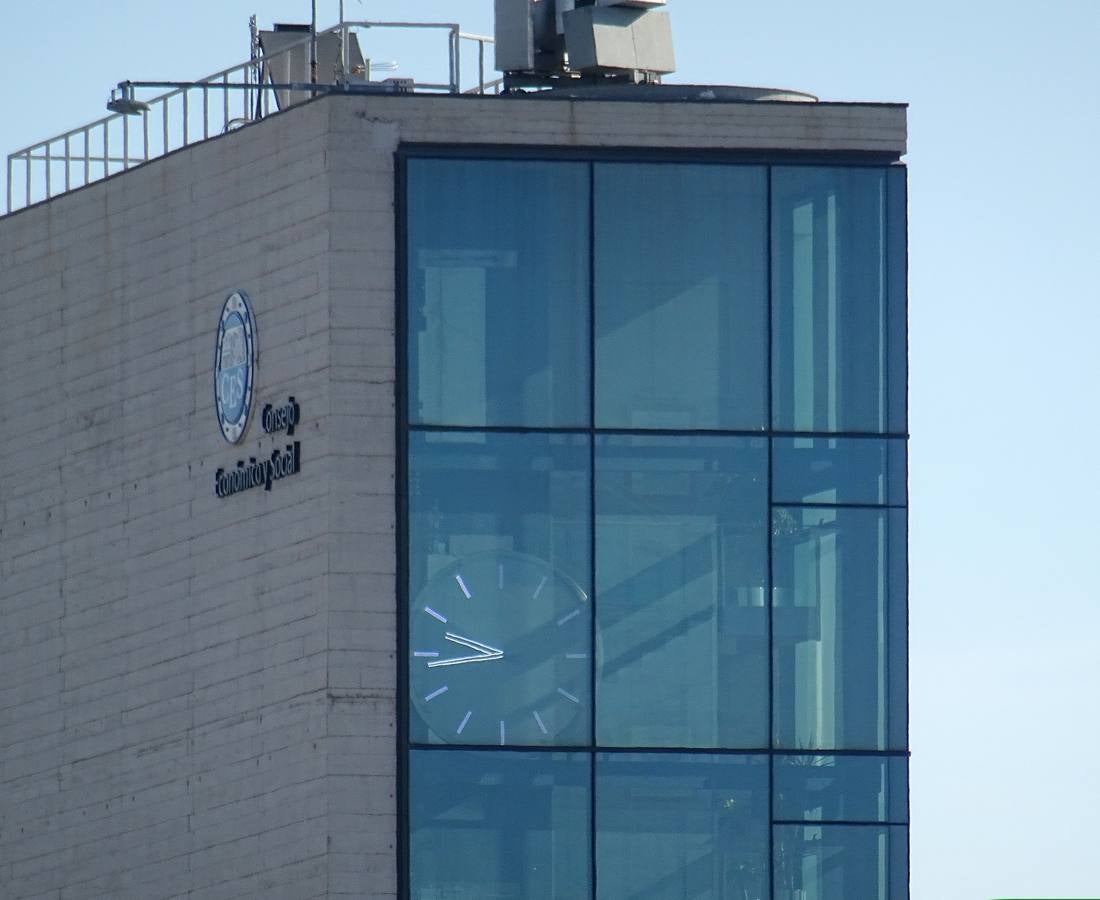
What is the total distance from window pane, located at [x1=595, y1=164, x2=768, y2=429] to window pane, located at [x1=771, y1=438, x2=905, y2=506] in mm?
585

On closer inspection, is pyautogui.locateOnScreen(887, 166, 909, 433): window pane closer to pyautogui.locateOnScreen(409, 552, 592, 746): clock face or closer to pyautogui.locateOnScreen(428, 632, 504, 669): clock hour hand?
pyautogui.locateOnScreen(409, 552, 592, 746): clock face

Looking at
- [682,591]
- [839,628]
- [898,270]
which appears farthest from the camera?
[898,270]

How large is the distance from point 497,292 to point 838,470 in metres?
4.75

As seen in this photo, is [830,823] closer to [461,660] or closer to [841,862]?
[841,862]

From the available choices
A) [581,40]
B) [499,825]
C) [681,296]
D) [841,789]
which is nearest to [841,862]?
[841,789]

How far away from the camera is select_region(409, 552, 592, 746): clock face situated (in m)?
42.5

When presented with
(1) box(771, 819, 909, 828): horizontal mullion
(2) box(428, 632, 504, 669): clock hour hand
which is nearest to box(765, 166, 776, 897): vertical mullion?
(1) box(771, 819, 909, 828): horizontal mullion

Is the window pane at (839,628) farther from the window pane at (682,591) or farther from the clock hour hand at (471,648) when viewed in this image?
the clock hour hand at (471,648)

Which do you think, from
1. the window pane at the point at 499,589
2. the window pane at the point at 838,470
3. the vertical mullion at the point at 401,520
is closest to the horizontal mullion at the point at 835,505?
the window pane at the point at 838,470

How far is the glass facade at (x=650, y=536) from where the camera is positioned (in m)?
42.5

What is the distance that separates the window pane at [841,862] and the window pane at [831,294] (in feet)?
16.3

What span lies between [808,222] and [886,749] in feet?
21.7

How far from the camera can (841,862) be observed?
43.1 meters

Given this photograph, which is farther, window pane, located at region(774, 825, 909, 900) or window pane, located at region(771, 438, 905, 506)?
window pane, located at region(771, 438, 905, 506)
